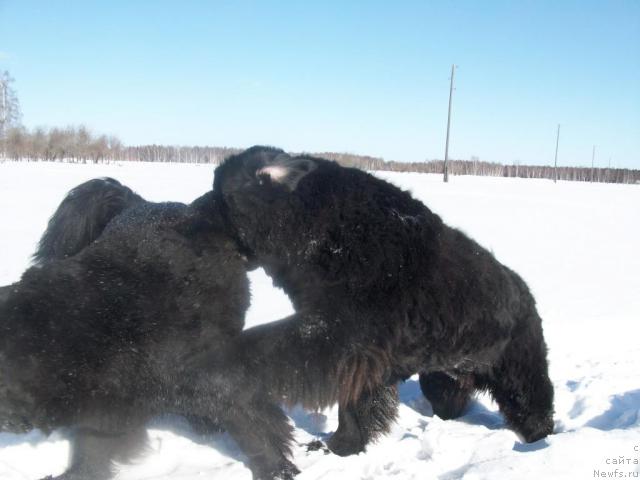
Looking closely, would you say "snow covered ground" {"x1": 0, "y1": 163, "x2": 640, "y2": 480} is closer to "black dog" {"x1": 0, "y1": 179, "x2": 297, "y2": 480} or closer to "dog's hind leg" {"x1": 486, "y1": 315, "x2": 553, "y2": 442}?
"dog's hind leg" {"x1": 486, "y1": 315, "x2": 553, "y2": 442}

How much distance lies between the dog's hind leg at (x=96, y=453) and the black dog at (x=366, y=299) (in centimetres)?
88

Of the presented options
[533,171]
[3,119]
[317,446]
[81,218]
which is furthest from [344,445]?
[533,171]

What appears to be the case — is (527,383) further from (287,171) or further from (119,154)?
(119,154)

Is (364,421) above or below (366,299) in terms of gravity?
below

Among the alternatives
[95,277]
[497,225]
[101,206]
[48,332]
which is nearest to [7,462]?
[48,332]

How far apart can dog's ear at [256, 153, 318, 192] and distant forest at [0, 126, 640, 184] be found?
65.0 ft

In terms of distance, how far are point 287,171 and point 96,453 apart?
1.80 m

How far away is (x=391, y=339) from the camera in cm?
277

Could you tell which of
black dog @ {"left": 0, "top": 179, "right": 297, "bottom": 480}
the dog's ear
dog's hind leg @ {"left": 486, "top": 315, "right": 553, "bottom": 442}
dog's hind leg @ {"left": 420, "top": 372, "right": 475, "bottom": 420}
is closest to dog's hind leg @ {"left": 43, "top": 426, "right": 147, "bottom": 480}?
black dog @ {"left": 0, "top": 179, "right": 297, "bottom": 480}

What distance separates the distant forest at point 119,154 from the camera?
129 ft

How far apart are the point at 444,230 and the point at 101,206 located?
7.54 feet

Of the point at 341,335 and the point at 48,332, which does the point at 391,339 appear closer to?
the point at 341,335

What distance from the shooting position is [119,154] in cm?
5066

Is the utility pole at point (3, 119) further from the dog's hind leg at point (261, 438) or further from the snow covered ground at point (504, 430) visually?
the dog's hind leg at point (261, 438)
